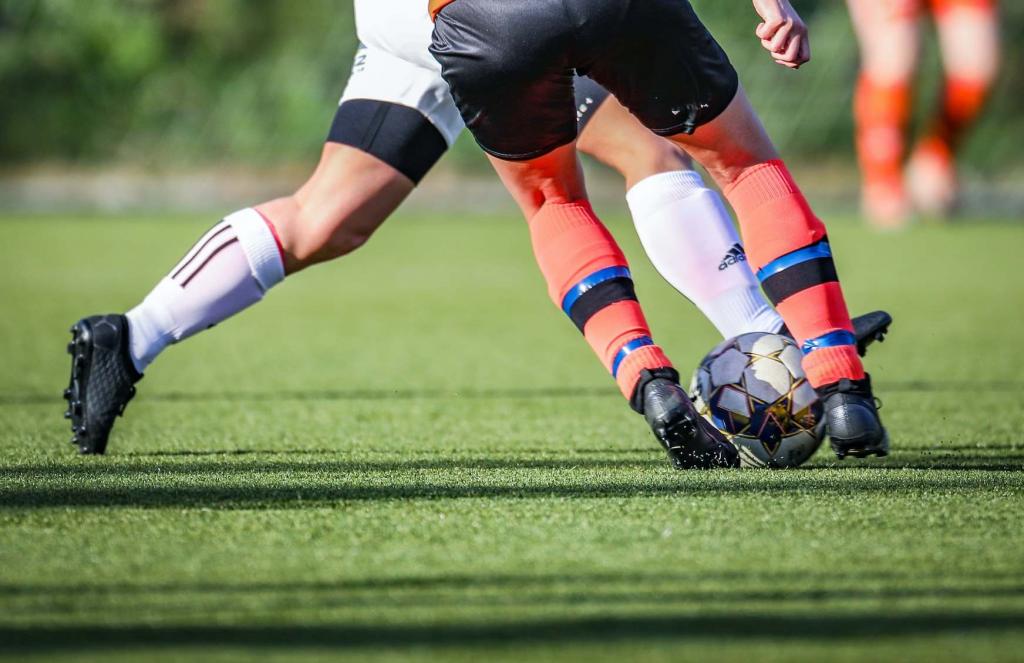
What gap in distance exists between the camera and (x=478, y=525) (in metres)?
2.73

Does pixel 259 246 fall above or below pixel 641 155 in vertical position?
below

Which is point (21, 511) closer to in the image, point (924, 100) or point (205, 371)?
point (205, 371)

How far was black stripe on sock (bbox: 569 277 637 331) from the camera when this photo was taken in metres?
3.42

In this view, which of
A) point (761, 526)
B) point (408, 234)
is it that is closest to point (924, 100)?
point (408, 234)

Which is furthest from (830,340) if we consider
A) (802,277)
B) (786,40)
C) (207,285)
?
(207,285)

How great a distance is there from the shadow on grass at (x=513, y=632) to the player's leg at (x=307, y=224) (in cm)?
168

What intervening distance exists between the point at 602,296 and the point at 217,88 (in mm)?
18424

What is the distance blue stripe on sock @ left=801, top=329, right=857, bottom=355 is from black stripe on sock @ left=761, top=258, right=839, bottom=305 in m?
0.11

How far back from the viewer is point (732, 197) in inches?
135

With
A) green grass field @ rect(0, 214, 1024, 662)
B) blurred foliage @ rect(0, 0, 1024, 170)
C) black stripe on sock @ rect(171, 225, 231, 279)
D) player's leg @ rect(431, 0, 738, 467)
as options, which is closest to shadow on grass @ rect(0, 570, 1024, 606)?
green grass field @ rect(0, 214, 1024, 662)

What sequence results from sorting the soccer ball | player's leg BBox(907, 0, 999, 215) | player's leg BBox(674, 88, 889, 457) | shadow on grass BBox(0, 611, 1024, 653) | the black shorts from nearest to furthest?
shadow on grass BBox(0, 611, 1024, 653) < the black shorts < player's leg BBox(674, 88, 889, 457) < the soccer ball < player's leg BBox(907, 0, 999, 215)

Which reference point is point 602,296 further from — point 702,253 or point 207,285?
point 207,285

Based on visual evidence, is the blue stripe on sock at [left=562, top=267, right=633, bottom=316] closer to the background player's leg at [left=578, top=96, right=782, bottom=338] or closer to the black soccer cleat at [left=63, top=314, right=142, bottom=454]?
the background player's leg at [left=578, top=96, right=782, bottom=338]

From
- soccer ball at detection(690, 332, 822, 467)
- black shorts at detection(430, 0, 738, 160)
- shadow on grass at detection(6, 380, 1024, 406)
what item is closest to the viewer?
black shorts at detection(430, 0, 738, 160)
